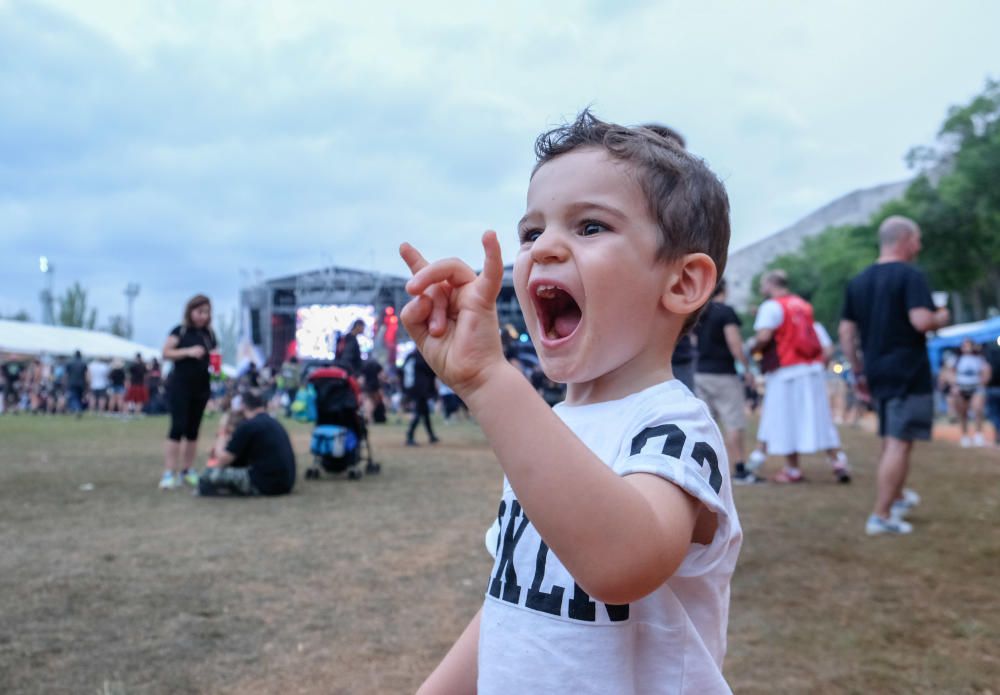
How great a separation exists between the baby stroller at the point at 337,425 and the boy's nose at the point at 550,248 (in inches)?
311

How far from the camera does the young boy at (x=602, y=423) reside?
3.10 ft

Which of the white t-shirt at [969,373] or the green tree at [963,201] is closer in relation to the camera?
the white t-shirt at [969,373]

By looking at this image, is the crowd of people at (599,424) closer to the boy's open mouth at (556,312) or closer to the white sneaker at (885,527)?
the boy's open mouth at (556,312)

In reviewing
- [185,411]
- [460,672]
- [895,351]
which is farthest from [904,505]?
[185,411]

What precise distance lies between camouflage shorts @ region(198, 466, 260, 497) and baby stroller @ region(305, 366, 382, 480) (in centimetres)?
138

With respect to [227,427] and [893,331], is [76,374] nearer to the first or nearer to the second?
[227,427]

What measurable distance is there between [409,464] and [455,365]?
361 inches

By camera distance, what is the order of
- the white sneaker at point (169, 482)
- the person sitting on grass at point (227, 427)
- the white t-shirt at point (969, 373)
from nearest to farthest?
the white sneaker at point (169, 482), the person sitting on grass at point (227, 427), the white t-shirt at point (969, 373)

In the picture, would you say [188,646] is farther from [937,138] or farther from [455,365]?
[937,138]

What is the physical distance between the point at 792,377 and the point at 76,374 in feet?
70.3

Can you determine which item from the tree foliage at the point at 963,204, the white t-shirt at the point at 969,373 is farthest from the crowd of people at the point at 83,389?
the tree foliage at the point at 963,204

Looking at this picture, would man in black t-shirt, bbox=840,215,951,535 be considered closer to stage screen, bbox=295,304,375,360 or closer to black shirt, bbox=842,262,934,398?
black shirt, bbox=842,262,934,398

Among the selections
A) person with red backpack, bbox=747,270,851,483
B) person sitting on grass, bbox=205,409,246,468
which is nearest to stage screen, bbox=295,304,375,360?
person sitting on grass, bbox=205,409,246,468

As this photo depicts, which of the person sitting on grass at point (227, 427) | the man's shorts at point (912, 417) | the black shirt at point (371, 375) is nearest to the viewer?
the man's shorts at point (912, 417)
